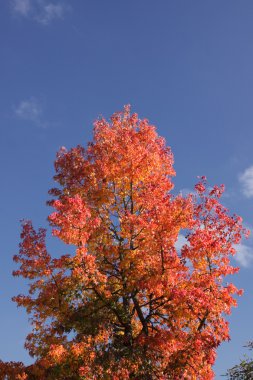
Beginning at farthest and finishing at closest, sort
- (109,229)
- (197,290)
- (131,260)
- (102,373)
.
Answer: (109,229) → (131,260) → (197,290) → (102,373)

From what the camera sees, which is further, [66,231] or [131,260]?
[131,260]

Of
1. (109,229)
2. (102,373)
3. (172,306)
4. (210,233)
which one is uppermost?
(109,229)

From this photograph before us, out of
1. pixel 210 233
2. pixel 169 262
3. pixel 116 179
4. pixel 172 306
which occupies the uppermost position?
pixel 116 179

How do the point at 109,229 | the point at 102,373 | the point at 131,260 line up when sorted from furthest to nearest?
the point at 109,229 → the point at 131,260 → the point at 102,373

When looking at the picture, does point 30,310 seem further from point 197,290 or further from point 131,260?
point 197,290

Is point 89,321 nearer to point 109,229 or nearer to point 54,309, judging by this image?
point 54,309

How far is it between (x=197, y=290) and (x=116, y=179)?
770 centimetres

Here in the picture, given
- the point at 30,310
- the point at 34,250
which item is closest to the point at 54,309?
the point at 30,310

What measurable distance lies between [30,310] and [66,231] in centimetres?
423

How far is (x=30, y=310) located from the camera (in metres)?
23.1

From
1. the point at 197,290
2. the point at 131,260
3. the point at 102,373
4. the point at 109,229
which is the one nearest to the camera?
the point at 102,373

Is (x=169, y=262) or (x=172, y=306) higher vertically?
(x=169, y=262)

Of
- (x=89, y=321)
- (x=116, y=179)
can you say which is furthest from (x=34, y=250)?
(x=116, y=179)

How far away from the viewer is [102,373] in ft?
69.0
